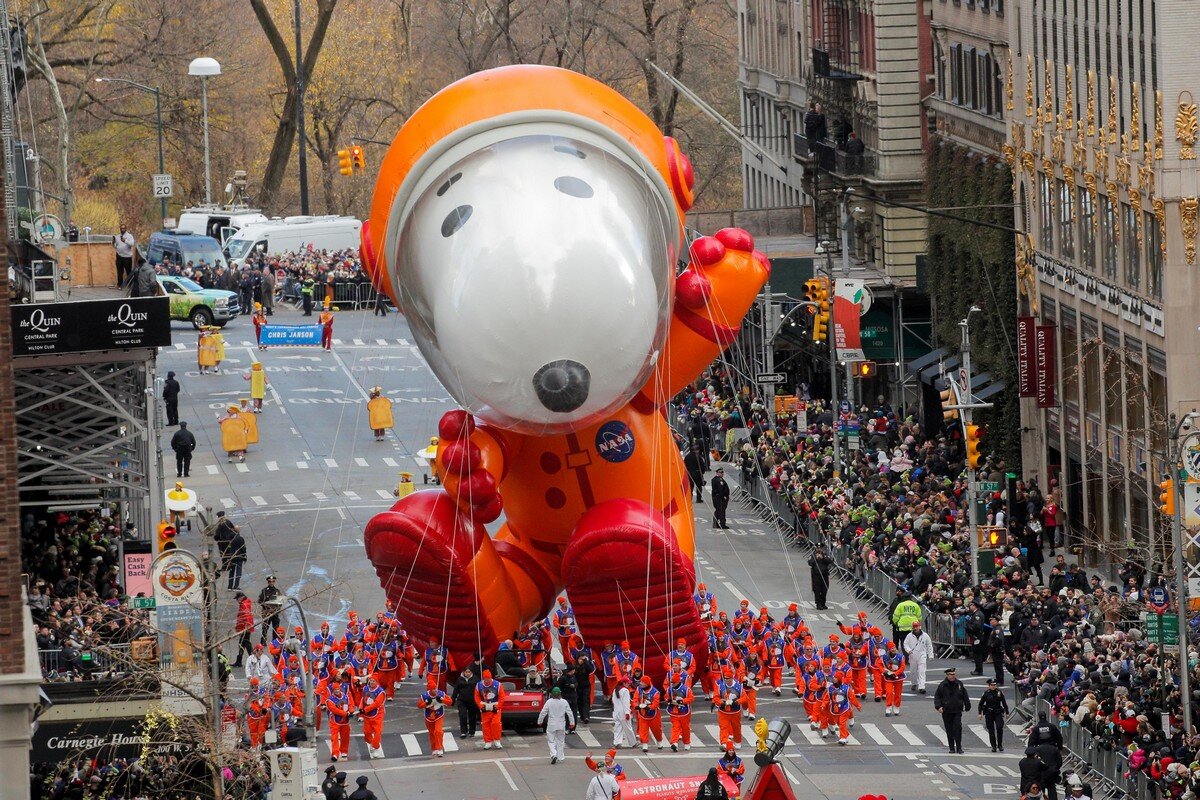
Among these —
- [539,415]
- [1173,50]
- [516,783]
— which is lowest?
[516,783]

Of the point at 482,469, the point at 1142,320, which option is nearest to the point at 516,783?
the point at 482,469

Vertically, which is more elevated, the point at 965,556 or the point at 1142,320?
the point at 1142,320

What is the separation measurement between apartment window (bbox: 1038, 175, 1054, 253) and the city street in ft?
25.1

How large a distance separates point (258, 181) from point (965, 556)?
70484 millimetres

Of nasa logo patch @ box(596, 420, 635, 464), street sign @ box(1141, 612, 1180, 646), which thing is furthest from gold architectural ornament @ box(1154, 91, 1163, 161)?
nasa logo patch @ box(596, 420, 635, 464)

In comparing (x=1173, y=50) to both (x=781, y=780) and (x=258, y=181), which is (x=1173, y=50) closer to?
(x=781, y=780)

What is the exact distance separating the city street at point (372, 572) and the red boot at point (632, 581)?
1625 millimetres

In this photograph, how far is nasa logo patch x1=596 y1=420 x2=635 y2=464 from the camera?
1254 inches

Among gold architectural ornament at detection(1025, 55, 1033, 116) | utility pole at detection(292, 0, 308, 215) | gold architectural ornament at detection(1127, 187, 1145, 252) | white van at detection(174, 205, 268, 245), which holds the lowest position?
gold architectural ornament at detection(1127, 187, 1145, 252)

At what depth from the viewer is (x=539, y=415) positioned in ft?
91.1

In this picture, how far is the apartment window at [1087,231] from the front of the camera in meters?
47.7

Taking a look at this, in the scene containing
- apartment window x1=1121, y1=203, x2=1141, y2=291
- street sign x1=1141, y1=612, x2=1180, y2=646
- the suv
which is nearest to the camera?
street sign x1=1141, y1=612, x2=1180, y2=646

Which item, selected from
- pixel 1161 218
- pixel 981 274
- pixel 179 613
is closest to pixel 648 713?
pixel 179 613

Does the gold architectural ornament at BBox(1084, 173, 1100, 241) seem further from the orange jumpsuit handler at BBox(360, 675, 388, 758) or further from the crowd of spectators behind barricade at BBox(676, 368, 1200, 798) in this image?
the orange jumpsuit handler at BBox(360, 675, 388, 758)
